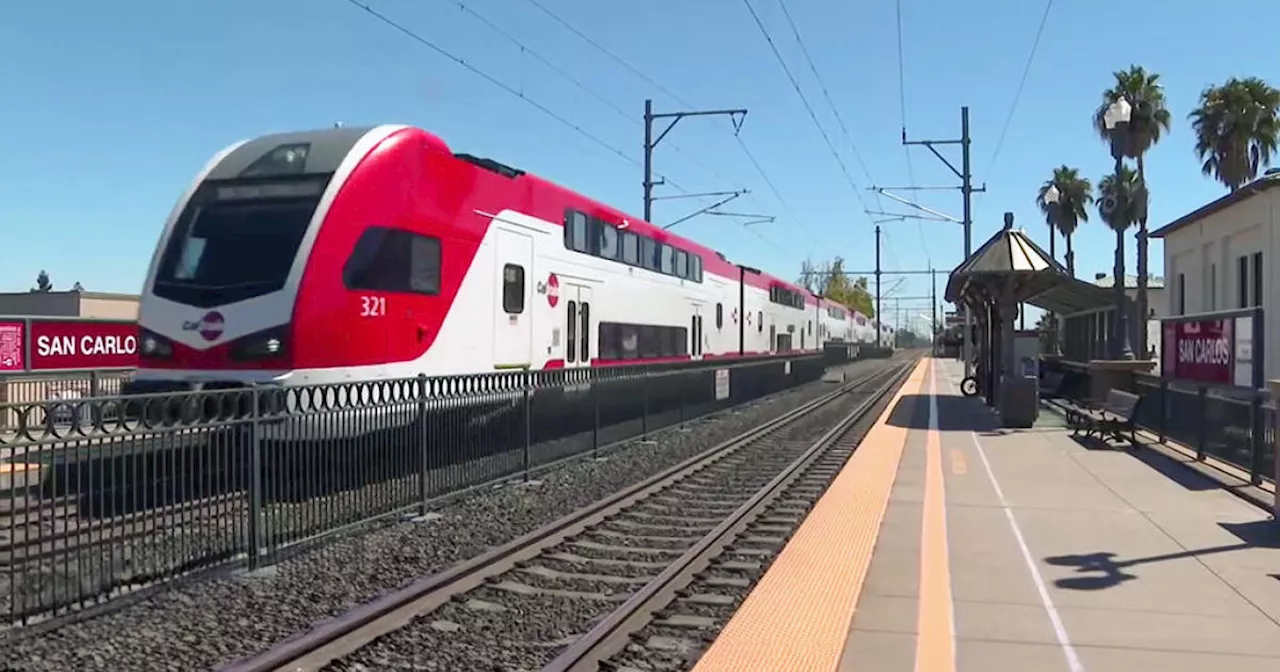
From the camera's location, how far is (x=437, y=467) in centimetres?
1067

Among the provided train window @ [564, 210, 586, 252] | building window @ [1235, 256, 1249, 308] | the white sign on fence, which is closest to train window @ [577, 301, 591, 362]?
train window @ [564, 210, 586, 252]

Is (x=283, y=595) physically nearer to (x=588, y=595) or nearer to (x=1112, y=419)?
(x=588, y=595)

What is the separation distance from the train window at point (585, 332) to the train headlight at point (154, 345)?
302 inches

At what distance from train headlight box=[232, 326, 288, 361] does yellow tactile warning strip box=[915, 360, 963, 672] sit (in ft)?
21.1

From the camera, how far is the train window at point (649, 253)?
2209 cm

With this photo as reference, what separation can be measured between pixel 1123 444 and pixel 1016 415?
3404 mm

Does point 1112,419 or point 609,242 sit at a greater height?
point 609,242

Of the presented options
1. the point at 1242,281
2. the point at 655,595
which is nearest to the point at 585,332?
the point at 655,595

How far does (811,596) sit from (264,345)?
6.37 metres

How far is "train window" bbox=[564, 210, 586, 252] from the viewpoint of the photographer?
17516 mm

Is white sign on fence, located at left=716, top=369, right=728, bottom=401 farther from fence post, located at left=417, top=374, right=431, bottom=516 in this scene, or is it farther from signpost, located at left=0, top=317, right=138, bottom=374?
fence post, located at left=417, top=374, right=431, bottom=516

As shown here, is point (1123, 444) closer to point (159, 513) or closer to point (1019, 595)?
point (1019, 595)

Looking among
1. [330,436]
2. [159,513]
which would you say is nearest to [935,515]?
[330,436]

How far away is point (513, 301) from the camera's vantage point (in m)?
15.2
